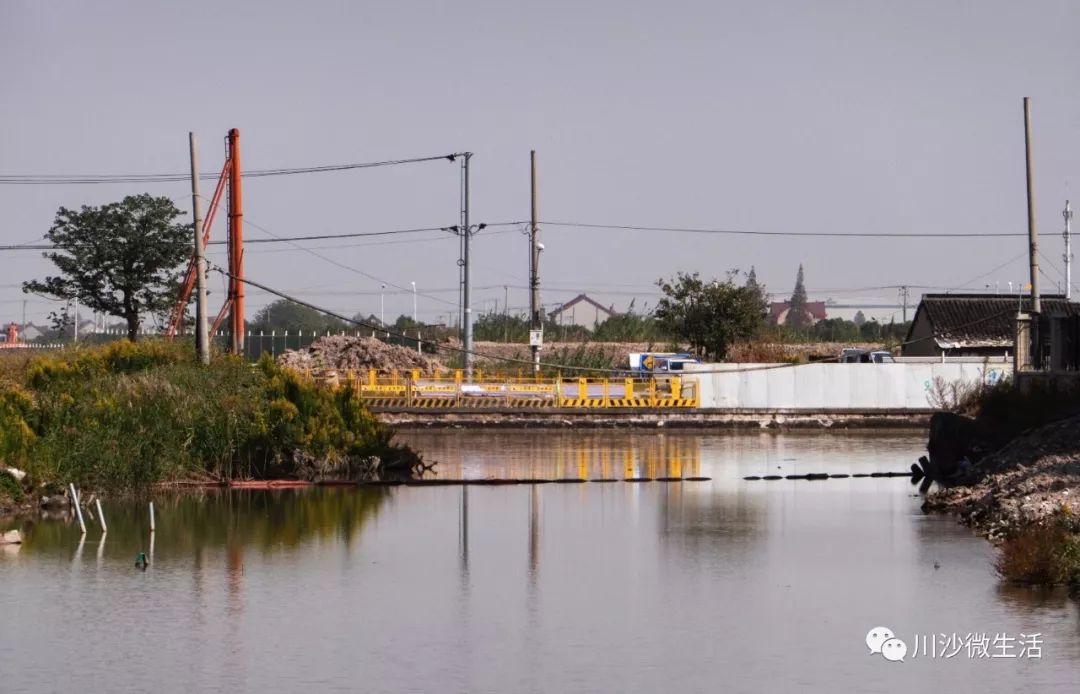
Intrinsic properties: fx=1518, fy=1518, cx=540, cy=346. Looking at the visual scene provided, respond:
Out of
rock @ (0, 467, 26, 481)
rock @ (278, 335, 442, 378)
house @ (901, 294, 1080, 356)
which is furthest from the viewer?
rock @ (278, 335, 442, 378)

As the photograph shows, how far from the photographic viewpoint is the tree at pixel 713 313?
75438 millimetres

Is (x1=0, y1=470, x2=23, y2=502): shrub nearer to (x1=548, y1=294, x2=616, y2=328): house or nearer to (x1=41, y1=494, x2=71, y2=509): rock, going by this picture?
(x1=41, y1=494, x2=71, y2=509): rock

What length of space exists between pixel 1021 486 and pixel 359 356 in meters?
48.5

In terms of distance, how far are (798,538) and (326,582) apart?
7.84 metres

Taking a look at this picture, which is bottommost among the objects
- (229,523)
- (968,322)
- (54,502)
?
(229,523)

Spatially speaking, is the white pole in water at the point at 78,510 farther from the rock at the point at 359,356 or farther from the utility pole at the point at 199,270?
the rock at the point at 359,356

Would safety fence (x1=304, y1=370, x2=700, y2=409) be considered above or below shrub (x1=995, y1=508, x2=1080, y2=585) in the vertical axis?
above

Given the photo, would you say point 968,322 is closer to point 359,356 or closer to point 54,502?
point 359,356

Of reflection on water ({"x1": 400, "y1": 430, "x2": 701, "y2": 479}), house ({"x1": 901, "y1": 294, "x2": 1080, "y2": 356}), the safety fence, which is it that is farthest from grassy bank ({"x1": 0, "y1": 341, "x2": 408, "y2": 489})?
house ({"x1": 901, "y1": 294, "x2": 1080, "y2": 356})

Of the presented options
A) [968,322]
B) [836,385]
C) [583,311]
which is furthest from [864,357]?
[583,311]

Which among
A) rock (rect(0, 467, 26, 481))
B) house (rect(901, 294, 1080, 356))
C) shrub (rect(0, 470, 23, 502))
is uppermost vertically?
house (rect(901, 294, 1080, 356))

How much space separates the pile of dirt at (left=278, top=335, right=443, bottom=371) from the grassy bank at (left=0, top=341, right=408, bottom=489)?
114ft

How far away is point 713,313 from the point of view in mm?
75938

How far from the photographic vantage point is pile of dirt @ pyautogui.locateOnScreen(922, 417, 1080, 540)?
2208 centimetres
